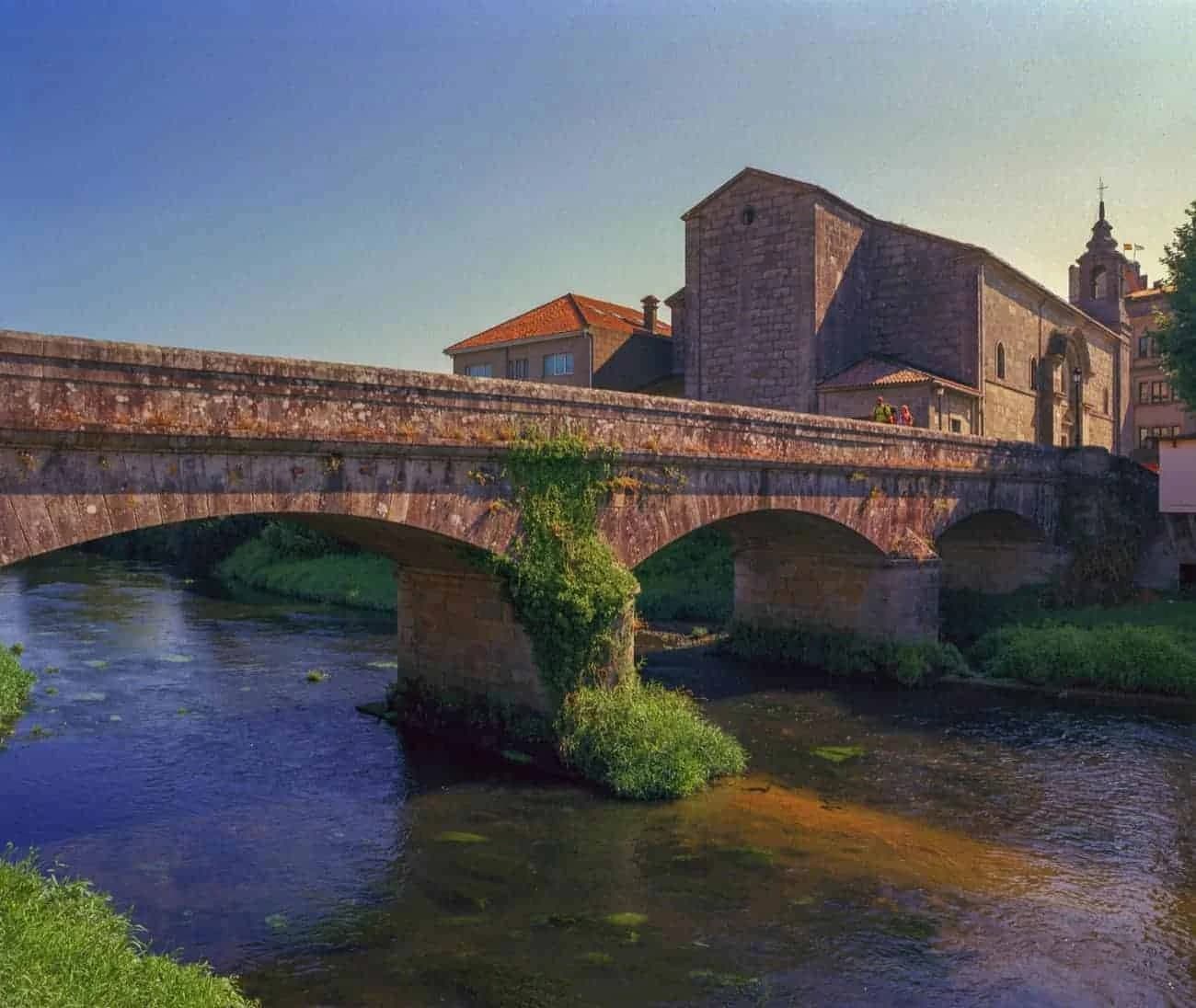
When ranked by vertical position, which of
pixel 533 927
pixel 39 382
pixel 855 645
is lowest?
pixel 533 927

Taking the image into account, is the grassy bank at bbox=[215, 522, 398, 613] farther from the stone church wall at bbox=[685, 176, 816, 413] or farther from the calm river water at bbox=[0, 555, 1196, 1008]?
the calm river water at bbox=[0, 555, 1196, 1008]

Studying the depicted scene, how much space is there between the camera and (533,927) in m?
10.5

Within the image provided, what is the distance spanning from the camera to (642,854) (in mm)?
12477

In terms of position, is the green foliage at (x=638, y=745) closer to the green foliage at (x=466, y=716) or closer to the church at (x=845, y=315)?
the green foliage at (x=466, y=716)

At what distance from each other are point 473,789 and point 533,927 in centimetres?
436

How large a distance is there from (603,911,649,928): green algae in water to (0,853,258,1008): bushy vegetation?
12.2ft

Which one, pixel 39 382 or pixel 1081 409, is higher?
pixel 1081 409

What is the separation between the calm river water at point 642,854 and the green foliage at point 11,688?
1.56ft

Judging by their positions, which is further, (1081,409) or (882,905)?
(1081,409)

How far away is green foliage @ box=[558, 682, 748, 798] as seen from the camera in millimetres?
14516

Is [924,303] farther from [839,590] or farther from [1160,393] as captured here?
[1160,393]

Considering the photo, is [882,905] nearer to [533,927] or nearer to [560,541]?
[533,927]

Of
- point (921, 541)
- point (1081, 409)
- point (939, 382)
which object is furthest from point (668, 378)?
point (921, 541)

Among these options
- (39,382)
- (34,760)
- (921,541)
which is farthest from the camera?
(921,541)
